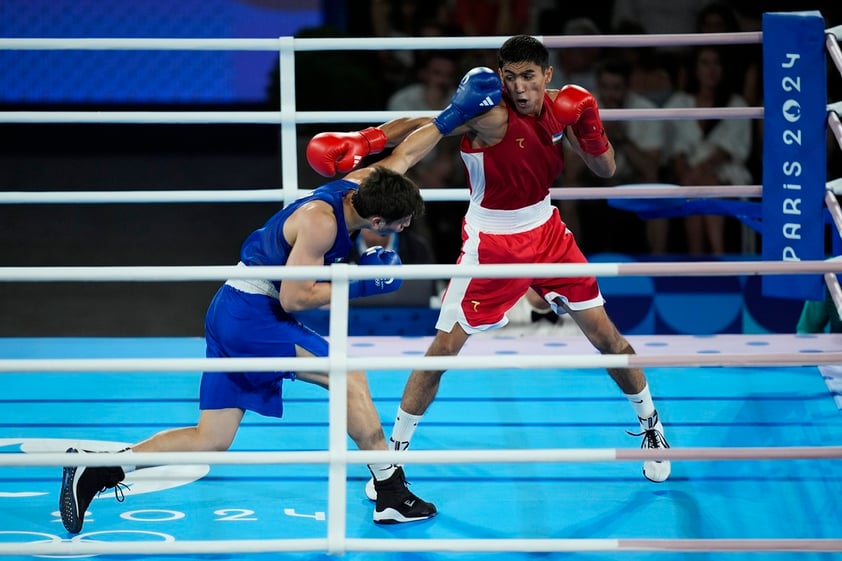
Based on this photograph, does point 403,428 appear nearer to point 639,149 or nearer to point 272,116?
point 272,116

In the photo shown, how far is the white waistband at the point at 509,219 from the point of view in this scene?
3836 millimetres

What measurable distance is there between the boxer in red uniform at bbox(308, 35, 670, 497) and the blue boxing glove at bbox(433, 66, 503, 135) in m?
0.08

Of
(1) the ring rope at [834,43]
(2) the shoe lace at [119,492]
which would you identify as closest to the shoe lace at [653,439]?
(1) the ring rope at [834,43]

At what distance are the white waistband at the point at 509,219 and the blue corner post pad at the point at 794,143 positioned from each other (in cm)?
106

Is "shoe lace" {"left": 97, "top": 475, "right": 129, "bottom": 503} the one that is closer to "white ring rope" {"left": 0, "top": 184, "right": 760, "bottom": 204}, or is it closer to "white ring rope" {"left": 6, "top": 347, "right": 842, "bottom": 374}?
"white ring rope" {"left": 6, "top": 347, "right": 842, "bottom": 374}

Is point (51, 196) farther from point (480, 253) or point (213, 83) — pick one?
point (213, 83)

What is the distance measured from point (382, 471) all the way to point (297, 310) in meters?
0.57

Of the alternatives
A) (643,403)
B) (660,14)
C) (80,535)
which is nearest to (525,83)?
(643,403)

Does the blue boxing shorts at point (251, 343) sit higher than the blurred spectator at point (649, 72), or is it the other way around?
the blurred spectator at point (649, 72)

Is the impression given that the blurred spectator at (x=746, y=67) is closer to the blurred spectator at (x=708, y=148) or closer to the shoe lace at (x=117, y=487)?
the blurred spectator at (x=708, y=148)

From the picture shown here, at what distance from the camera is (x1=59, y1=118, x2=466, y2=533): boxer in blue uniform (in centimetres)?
329

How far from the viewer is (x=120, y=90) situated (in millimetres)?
11250

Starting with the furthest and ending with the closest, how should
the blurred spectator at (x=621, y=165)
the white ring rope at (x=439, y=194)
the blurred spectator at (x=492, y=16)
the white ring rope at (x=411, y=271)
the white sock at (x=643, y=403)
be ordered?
the blurred spectator at (x=492, y=16) < the blurred spectator at (x=621, y=165) < the white ring rope at (x=439, y=194) < the white sock at (x=643, y=403) < the white ring rope at (x=411, y=271)

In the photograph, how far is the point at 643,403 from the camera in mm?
3832
